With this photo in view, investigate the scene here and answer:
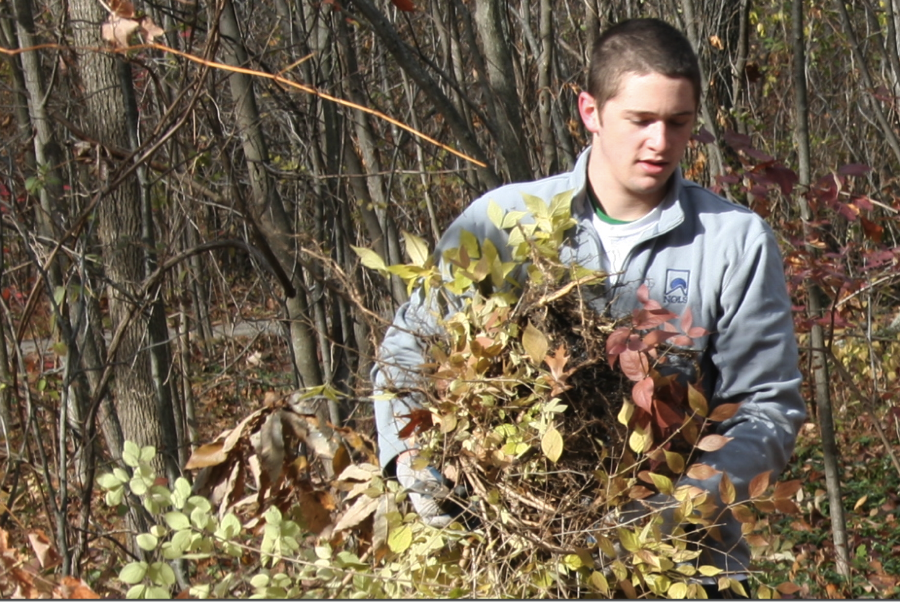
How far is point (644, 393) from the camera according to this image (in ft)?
5.55

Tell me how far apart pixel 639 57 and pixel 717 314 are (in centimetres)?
58

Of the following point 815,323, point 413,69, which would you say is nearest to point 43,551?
point 413,69

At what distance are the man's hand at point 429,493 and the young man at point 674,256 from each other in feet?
0.04

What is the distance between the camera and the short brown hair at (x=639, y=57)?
213 centimetres

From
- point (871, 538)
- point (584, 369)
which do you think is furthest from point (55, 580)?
point (871, 538)

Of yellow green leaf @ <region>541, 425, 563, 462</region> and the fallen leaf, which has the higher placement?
yellow green leaf @ <region>541, 425, 563, 462</region>

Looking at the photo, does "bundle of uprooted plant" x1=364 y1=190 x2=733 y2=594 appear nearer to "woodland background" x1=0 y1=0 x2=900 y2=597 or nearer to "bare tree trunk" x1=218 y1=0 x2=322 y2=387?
"woodland background" x1=0 y1=0 x2=900 y2=597

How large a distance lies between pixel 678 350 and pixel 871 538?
418 cm

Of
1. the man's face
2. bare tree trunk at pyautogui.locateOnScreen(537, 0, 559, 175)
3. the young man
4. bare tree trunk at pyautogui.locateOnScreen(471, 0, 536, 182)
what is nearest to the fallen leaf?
the young man

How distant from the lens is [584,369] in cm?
186

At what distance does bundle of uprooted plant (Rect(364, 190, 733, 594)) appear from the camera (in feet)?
5.62

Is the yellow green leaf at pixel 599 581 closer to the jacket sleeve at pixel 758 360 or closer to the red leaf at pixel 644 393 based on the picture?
the red leaf at pixel 644 393

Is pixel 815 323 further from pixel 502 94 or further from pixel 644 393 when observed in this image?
pixel 644 393

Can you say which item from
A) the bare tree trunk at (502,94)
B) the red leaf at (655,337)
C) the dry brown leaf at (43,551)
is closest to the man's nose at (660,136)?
the red leaf at (655,337)
